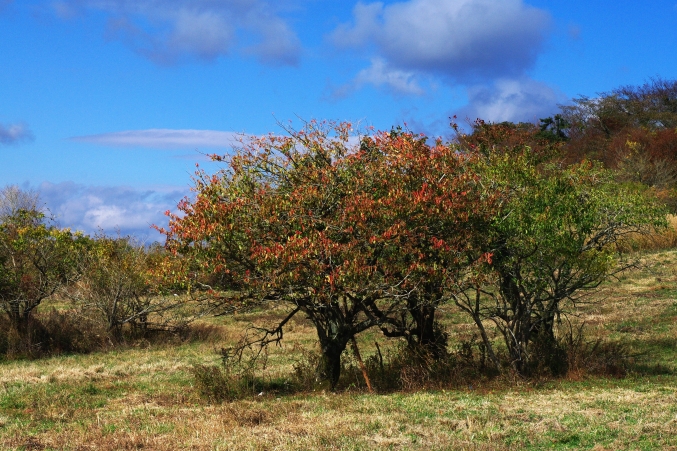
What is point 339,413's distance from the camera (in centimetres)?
1218

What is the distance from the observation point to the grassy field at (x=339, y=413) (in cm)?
1028

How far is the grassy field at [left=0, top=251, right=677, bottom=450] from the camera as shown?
33.7ft

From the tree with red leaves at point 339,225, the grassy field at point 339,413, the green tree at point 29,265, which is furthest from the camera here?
the green tree at point 29,265

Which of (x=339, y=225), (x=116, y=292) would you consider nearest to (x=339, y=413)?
(x=339, y=225)

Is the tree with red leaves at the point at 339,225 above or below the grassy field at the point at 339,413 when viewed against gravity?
above

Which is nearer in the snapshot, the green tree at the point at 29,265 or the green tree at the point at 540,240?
the green tree at the point at 540,240

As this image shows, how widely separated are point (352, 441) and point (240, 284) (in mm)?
5073

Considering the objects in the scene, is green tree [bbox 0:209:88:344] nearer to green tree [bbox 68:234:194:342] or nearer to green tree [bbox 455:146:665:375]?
green tree [bbox 68:234:194:342]

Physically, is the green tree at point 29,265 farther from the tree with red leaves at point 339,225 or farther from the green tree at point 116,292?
the tree with red leaves at point 339,225

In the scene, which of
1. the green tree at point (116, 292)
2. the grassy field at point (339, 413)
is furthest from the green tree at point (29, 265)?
the grassy field at point (339, 413)

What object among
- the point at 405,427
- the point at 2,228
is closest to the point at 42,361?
the point at 2,228

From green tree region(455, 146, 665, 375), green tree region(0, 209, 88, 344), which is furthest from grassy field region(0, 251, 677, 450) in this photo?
green tree region(0, 209, 88, 344)

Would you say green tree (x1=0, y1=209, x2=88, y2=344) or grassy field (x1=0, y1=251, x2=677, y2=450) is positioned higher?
green tree (x1=0, y1=209, x2=88, y2=344)

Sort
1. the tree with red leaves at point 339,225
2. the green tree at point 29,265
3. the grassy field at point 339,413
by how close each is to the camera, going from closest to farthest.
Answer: the grassy field at point 339,413 < the tree with red leaves at point 339,225 < the green tree at point 29,265
